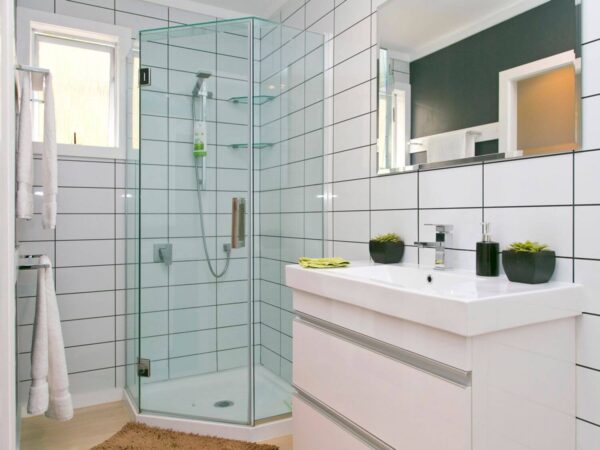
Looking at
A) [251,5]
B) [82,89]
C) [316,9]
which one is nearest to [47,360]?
[82,89]

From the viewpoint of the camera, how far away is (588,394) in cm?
120

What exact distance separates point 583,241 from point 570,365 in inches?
13.6

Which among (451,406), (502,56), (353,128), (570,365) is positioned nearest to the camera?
(451,406)

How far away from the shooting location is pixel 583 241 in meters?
1.22

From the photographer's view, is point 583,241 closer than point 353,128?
Yes

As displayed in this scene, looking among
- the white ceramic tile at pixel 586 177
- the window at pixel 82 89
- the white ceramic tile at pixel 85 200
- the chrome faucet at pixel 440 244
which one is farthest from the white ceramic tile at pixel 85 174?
the white ceramic tile at pixel 586 177

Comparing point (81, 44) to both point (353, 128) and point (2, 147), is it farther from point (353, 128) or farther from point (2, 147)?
point (353, 128)

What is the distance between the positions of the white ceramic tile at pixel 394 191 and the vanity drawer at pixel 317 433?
2.94 feet

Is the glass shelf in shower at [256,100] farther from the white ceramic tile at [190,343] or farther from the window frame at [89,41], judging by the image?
the white ceramic tile at [190,343]

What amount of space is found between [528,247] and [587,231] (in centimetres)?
15

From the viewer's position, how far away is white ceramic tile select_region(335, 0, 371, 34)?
83.0 inches

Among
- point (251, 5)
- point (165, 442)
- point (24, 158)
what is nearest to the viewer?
point (24, 158)

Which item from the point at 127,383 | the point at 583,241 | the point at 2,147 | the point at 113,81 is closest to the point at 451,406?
the point at 583,241

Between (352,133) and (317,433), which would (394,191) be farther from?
(317,433)
